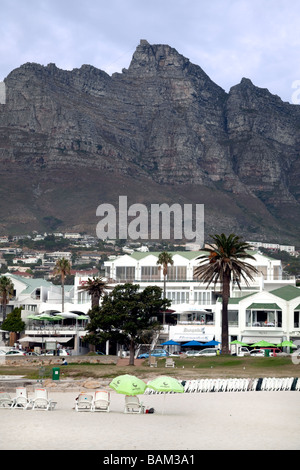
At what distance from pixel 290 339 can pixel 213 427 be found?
57826 mm

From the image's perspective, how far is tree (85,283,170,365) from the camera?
74.2 m

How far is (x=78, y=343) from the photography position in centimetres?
9594

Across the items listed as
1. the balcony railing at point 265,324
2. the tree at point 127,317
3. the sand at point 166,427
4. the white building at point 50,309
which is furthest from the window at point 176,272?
the sand at point 166,427

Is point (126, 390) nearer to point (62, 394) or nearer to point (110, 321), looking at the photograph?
point (62, 394)

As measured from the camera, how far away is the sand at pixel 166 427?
26.6 meters

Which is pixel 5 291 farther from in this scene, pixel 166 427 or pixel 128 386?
pixel 166 427

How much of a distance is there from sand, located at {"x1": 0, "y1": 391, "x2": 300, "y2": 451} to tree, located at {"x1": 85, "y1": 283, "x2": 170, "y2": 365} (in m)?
31.6

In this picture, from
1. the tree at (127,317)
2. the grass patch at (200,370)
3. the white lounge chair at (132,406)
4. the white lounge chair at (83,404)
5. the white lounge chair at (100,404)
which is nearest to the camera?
the white lounge chair at (132,406)

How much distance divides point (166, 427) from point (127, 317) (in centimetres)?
4326

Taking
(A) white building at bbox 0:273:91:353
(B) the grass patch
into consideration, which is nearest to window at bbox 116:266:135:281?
(A) white building at bbox 0:273:91:353

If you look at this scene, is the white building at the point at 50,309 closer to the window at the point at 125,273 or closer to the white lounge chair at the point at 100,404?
the window at the point at 125,273

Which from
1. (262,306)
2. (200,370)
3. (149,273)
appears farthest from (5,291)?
(200,370)

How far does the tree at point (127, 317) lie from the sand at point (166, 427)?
31.6 metres

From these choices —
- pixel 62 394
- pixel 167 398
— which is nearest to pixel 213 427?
pixel 167 398
